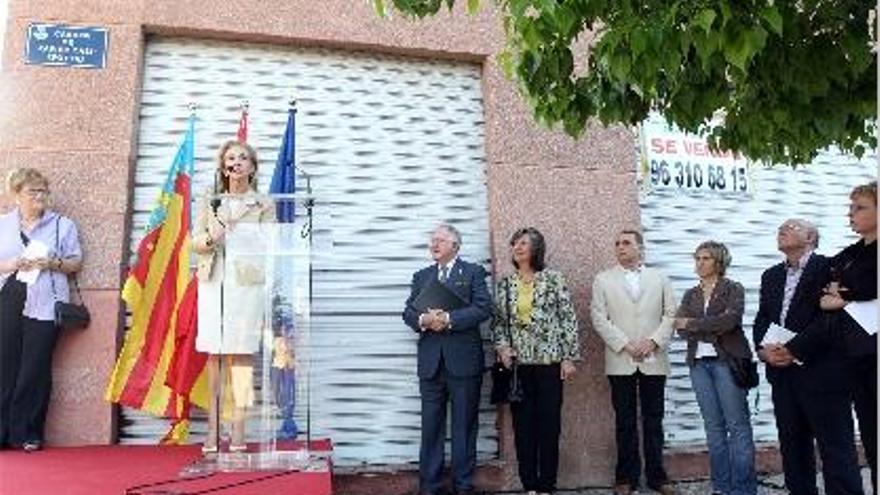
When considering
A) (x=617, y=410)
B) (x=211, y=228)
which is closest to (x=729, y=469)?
(x=617, y=410)

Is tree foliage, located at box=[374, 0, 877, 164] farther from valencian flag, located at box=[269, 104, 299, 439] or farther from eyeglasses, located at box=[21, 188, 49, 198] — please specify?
eyeglasses, located at box=[21, 188, 49, 198]

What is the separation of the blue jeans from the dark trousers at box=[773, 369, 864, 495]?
0.84 ft

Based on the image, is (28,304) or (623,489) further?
(623,489)

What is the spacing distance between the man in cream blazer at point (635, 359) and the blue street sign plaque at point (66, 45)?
14.0ft

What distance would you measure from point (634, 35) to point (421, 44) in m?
4.06

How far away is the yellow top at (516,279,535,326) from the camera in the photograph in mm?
6012

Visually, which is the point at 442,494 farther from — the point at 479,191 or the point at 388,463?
the point at 479,191

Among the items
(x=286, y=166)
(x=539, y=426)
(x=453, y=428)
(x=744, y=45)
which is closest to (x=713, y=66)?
(x=744, y=45)

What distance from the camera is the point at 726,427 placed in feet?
18.8

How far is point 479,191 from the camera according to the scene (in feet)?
23.0

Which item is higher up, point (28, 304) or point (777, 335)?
point (28, 304)

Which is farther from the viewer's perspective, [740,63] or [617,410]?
[617,410]

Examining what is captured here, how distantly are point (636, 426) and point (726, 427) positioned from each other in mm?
727

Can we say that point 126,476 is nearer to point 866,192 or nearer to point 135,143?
point 135,143
